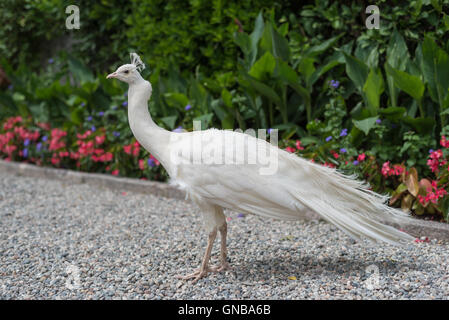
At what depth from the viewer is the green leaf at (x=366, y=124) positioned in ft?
12.5

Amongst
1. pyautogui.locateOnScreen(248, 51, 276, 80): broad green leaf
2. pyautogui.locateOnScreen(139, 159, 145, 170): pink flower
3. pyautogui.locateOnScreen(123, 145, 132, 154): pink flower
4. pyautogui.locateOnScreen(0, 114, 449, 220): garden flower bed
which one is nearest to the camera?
pyautogui.locateOnScreen(0, 114, 449, 220): garden flower bed

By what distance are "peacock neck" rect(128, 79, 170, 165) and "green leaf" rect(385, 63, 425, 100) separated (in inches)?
76.8

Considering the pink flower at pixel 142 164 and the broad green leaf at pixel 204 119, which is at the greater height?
the broad green leaf at pixel 204 119

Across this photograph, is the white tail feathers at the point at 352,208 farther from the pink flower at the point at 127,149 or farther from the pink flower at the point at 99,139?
the pink flower at the point at 99,139

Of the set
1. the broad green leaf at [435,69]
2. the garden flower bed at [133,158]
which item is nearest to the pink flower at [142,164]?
the garden flower bed at [133,158]

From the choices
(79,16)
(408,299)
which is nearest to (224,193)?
(408,299)

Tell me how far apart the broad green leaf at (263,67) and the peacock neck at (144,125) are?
5.58 feet

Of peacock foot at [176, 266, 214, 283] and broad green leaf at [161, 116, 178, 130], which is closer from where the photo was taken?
peacock foot at [176, 266, 214, 283]

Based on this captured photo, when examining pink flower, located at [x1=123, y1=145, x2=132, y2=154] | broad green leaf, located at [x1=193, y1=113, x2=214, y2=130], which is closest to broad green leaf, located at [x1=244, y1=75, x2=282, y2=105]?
broad green leaf, located at [x1=193, y1=113, x2=214, y2=130]

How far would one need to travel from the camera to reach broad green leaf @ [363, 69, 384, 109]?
394 centimetres

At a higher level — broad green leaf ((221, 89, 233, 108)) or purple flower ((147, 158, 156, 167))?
broad green leaf ((221, 89, 233, 108))

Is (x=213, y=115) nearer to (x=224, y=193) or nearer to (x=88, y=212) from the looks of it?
(x=88, y=212)

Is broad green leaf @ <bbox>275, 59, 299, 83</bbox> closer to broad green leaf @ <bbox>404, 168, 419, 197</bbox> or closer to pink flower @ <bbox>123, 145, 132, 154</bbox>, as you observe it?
broad green leaf @ <bbox>404, 168, 419, 197</bbox>

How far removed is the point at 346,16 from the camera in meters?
4.64
